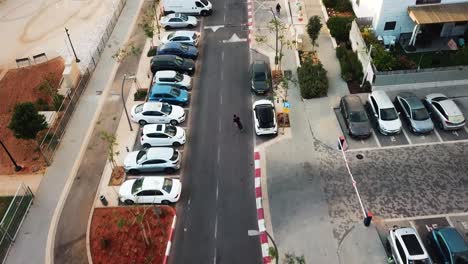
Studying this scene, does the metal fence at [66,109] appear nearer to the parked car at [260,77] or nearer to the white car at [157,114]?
the white car at [157,114]

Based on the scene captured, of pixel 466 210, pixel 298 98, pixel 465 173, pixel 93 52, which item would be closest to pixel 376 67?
pixel 298 98

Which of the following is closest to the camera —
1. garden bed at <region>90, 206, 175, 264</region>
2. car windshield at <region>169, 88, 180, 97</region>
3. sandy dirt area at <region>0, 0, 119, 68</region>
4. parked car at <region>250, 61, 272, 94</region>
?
garden bed at <region>90, 206, 175, 264</region>

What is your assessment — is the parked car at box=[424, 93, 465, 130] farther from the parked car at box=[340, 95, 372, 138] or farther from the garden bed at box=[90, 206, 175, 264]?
the garden bed at box=[90, 206, 175, 264]

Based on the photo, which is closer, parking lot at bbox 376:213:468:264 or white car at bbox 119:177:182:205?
parking lot at bbox 376:213:468:264

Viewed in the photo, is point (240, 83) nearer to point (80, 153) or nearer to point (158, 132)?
point (158, 132)

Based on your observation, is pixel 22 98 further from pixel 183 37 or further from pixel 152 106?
pixel 183 37

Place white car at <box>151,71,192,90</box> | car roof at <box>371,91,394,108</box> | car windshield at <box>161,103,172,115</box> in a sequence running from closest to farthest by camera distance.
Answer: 1. car roof at <box>371,91,394,108</box>
2. car windshield at <box>161,103,172,115</box>
3. white car at <box>151,71,192,90</box>

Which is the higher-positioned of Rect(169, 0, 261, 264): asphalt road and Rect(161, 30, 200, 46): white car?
Rect(161, 30, 200, 46): white car

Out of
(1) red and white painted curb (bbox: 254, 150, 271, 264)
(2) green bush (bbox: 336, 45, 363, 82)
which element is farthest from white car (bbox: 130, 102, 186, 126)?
(2) green bush (bbox: 336, 45, 363, 82)

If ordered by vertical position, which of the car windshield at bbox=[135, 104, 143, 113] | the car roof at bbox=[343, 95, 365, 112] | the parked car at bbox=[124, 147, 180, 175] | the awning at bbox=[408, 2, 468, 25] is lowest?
the parked car at bbox=[124, 147, 180, 175]

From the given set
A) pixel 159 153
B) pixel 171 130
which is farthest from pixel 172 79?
pixel 159 153
